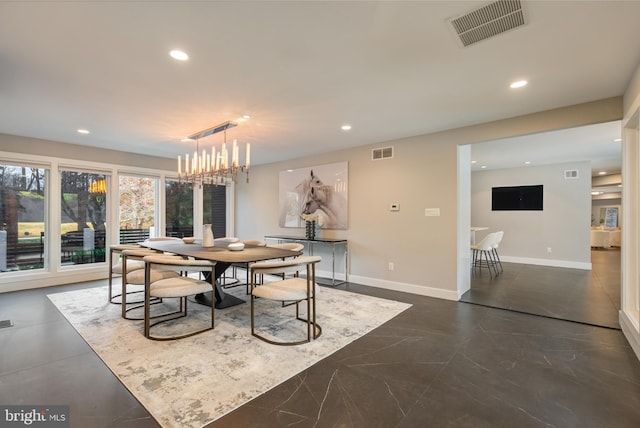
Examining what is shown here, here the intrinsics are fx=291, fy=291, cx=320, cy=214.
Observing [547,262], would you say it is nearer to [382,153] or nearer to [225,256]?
[382,153]

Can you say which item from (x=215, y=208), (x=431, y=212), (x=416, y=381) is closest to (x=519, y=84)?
(x=431, y=212)

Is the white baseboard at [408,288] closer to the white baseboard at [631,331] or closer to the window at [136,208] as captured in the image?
the white baseboard at [631,331]

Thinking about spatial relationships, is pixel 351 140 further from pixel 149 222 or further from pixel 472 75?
pixel 149 222

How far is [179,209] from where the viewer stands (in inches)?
252

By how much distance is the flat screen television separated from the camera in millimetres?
7106

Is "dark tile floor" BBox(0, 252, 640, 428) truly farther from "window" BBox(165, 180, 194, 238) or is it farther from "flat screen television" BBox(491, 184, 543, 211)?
"flat screen television" BBox(491, 184, 543, 211)

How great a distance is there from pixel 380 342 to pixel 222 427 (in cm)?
157

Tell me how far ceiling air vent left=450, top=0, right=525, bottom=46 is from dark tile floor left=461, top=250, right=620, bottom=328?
10.7ft

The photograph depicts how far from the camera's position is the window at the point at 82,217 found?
16.6 feet

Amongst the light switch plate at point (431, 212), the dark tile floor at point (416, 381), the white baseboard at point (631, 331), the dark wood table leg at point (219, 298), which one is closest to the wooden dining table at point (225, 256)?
the dark wood table leg at point (219, 298)

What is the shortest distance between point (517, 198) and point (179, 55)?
26.5 feet

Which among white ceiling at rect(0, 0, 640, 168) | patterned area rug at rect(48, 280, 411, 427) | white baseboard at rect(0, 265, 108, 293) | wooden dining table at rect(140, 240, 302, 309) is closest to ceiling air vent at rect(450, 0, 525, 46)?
white ceiling at rect(0, 0, 640, 168)

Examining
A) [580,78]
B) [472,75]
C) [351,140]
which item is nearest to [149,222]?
[351,140]

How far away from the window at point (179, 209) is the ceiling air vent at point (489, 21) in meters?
6.03
